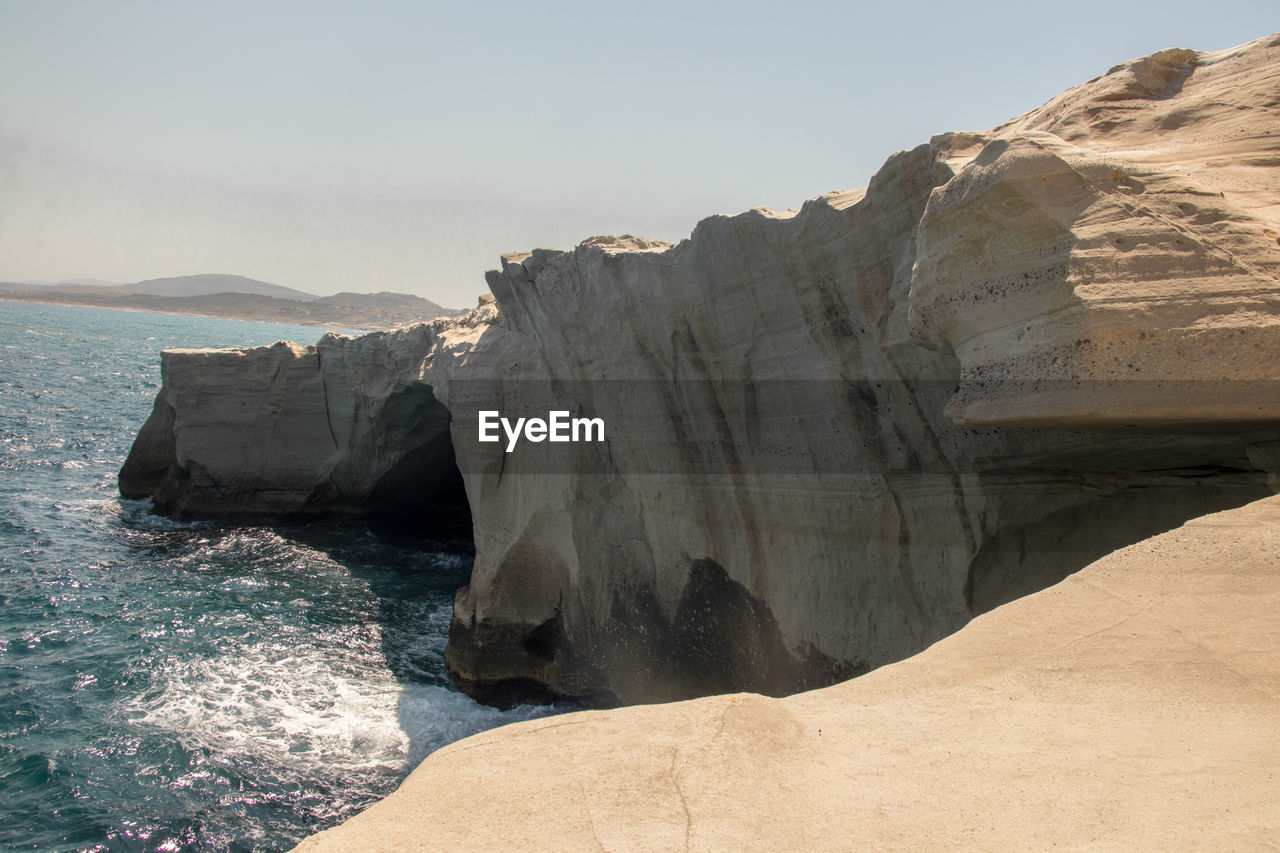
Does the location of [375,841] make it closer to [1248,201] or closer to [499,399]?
[1248,201]

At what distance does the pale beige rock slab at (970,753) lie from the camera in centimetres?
313

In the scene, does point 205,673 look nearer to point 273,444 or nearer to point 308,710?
point 308,710

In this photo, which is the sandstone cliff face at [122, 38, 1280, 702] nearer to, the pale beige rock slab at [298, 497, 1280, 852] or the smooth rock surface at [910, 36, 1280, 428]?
the smooth rock surface at [910, 36, 1280, 428]

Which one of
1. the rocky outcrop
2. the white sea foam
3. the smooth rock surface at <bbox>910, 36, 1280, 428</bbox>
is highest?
the smooth rock surface at <bbox>910, 36, 1280, 428</bbox>

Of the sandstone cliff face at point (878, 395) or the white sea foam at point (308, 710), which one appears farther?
the white sea foam at point (308, 710)

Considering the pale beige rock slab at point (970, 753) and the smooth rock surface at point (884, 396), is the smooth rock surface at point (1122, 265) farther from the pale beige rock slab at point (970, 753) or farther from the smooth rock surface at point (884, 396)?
the pale beige rock slab at point (970, 753)

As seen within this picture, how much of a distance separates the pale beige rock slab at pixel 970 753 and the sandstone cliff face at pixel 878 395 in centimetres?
153

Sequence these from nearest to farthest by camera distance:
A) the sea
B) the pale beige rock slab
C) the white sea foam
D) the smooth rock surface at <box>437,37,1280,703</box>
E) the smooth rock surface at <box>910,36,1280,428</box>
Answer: the pale beige rock slab, the smooth rock surface at <box>910,36,1280,428</box>, the smooth rock surface at <box>437,37,1280,703</box>, the sea, the white sea foam

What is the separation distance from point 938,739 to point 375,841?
2.52 meters

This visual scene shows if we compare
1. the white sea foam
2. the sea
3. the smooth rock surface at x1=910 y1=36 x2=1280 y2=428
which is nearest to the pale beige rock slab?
the smooth rock surface at x1=910 y1=36 x2=1280 y2=428

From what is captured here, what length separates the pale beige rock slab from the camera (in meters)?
3.13

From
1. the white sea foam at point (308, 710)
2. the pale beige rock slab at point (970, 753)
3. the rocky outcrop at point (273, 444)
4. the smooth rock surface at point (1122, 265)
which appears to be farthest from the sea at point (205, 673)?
the smooth rock surface at point (1122, 265)

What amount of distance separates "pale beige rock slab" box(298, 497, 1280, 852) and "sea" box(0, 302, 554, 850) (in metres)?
8.92

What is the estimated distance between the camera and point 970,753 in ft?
12.1
